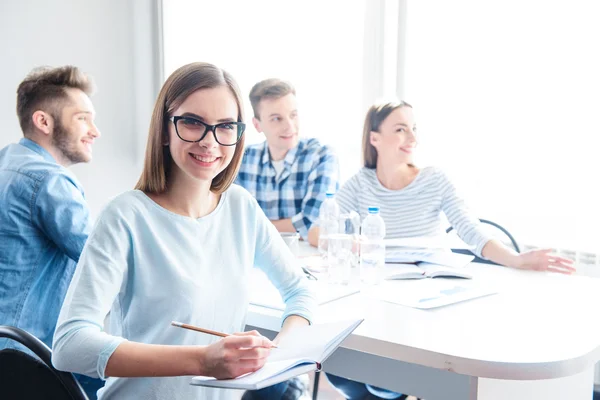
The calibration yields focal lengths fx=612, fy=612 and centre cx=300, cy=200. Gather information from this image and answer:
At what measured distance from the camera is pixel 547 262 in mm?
1933

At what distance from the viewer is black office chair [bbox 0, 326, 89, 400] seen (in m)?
1.17

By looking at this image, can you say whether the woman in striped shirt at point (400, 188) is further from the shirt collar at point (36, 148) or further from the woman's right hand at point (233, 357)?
the woman's right hand at point (233, 357)

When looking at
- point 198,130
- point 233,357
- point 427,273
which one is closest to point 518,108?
point 427,273

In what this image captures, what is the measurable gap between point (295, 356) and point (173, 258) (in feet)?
1.07

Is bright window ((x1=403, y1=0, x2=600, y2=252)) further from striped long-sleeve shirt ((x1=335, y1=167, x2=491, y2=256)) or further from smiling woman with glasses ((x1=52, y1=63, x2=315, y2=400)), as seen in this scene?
smiling woman with glasses ((x1=52, y1=63, x2=315, y2=400))

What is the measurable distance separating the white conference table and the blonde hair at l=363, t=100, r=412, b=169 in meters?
1.02

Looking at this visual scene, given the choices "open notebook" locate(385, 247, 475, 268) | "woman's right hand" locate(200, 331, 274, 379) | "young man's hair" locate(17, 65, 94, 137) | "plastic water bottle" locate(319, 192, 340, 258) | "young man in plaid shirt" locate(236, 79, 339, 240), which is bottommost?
"open notebook" locate(385, 247, 475, 268)

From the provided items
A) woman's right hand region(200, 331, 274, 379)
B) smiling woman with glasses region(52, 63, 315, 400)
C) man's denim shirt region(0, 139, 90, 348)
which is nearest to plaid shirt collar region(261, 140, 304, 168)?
man's denim shirt region(0, 139, 90, 348)

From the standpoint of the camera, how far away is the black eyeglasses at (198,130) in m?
1.26

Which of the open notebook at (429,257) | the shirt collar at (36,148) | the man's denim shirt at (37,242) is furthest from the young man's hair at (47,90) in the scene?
the open notebook at (429,257)

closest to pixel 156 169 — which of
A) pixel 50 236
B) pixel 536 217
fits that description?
pixel 50 236

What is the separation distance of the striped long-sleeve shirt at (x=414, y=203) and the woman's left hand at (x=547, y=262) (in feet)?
1.29

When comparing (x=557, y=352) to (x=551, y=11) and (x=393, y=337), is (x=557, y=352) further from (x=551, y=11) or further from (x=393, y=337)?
(x=551, y=11)

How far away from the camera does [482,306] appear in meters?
1.52
